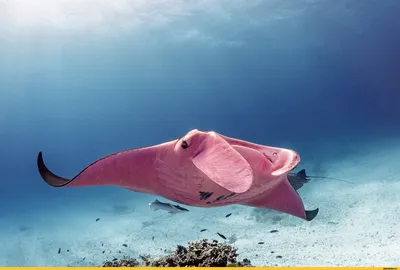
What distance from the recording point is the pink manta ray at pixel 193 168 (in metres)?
2.39

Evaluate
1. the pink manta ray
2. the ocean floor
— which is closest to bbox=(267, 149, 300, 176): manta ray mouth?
the pink manta ray

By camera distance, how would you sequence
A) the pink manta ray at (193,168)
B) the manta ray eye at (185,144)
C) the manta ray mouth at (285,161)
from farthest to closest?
the manta ray eye at (185,144)
the manta ray mouth at (285,161)
the pink manta ray at (193,168)

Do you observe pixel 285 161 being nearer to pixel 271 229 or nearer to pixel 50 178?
pixel 50 178

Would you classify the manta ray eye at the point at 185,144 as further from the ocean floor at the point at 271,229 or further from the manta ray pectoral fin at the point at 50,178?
the ocean floor at the point at 271,229

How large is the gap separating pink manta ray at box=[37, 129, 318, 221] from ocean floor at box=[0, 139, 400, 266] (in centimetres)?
464

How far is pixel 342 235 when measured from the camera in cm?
928

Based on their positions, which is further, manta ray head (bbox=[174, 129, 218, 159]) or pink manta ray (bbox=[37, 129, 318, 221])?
manta ray head (bbox=[174, 129, 218, 159])

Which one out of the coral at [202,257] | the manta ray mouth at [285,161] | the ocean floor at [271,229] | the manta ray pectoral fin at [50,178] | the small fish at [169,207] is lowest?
the ocean floor at [271,229]

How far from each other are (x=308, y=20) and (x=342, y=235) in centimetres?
2593

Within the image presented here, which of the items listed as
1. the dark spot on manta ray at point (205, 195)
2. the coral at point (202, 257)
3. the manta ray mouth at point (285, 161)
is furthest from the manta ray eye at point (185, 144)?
the coral at point (202, 257)

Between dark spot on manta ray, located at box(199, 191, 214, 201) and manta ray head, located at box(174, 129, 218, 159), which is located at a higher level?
manta ray head, located at box(174, 129, 218, 159)

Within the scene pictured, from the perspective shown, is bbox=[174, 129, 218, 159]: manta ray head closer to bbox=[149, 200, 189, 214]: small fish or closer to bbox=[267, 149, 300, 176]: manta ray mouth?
bbox=[267, 149, 300, 176]: manta ray mouth

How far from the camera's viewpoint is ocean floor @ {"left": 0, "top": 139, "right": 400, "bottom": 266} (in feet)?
26.6

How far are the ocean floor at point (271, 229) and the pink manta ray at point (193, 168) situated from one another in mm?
4640
